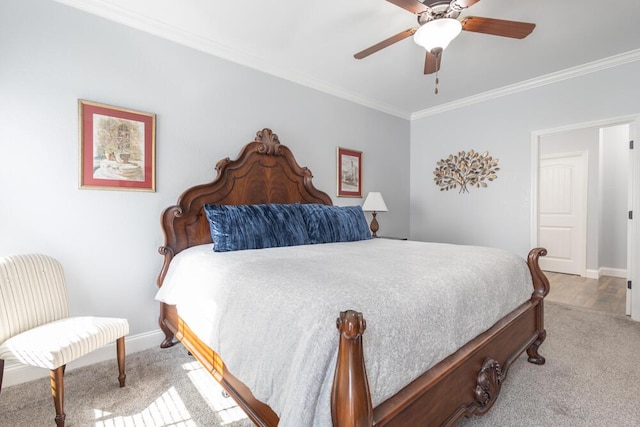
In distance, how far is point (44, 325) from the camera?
67.4 inches

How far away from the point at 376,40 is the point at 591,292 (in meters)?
4.32

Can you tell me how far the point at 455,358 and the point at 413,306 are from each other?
1.28 feet

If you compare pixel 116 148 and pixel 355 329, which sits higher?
pixel 116 148

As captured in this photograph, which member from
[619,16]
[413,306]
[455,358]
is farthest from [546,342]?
[619,16]

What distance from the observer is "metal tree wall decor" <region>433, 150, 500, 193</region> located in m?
4.03

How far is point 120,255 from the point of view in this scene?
90.4 inches

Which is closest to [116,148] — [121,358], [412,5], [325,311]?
[121,358]

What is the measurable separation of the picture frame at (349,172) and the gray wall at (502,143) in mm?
1278

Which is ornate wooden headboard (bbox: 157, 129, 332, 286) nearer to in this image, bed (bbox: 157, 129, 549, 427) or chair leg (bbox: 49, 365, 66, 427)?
bed (bbox: 157, 129, 549, 427)

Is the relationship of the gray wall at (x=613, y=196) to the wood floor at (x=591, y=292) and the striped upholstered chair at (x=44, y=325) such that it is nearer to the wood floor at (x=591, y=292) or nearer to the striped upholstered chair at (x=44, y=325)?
the wood floor at (x=591, y=292)

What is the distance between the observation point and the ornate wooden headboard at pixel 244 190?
8.02 ft

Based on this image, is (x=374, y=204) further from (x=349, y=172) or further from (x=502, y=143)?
(x=502, y=143)

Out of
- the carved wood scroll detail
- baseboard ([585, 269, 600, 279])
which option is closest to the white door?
baseboard ([585, 269, 600, 279])

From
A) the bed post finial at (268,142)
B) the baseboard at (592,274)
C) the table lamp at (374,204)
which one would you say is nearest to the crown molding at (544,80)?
the table lamp at (374,204)
